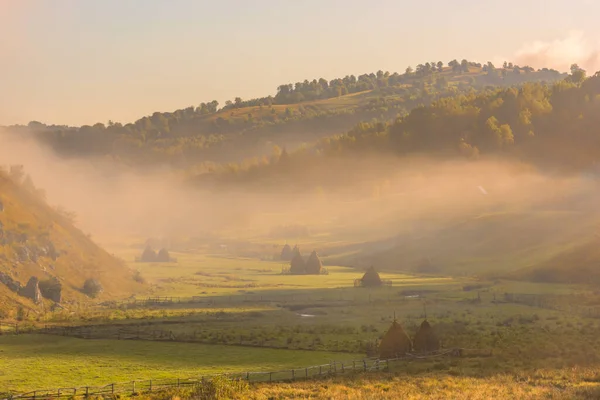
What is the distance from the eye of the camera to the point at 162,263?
14925 cm

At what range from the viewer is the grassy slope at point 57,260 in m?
84.9

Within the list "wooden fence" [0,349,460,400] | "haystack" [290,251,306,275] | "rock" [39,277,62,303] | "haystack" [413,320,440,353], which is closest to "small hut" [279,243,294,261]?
"haystack" [290,251,306,275]

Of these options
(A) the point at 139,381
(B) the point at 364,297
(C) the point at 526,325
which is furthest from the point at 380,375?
(B) the point at 364,297

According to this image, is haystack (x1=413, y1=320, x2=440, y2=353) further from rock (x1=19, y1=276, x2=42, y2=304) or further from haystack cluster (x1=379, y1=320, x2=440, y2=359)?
rock (x1=19, y1=276, x2=42, y2=304)

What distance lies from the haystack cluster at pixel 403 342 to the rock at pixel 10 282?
43195 mm

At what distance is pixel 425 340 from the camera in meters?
59.6

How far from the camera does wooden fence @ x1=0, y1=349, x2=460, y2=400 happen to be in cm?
4375

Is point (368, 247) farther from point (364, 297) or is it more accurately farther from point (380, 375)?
point (380, 375)

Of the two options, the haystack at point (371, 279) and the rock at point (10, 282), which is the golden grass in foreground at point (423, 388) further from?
the haystack at point (371, 279)

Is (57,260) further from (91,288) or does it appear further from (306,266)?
(306,266)

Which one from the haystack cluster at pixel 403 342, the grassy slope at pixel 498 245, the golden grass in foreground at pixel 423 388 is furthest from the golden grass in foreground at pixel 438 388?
the grassy slope at pixel 498 245

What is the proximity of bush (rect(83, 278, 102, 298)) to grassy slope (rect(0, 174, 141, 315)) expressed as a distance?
2.38 feet

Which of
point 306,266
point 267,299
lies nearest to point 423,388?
point 267,299

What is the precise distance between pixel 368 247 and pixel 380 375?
427ft
